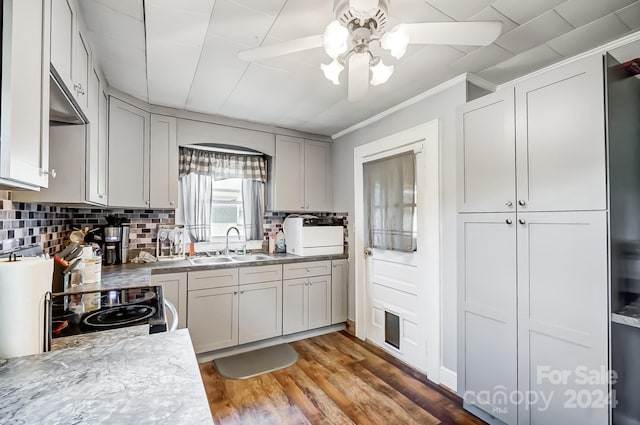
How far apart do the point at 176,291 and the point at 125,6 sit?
2.04m

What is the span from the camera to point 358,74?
4.62 ft

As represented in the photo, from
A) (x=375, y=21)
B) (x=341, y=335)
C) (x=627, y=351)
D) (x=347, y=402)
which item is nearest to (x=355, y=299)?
(x=341, y=335)

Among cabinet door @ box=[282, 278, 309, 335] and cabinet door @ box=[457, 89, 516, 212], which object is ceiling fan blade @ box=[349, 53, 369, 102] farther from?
cabinet door @ box=[282, 278, 309, 335]

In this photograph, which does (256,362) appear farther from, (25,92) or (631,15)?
(631,15)

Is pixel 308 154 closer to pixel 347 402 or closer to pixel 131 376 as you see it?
pixel 347 402

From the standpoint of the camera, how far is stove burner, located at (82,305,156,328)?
1.22m

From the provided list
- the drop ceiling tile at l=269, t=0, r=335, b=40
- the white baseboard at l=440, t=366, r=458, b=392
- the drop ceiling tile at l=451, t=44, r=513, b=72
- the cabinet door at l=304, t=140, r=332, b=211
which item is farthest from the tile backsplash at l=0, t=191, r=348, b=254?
the drop ceiling tile at l=451, t=44, r=513, b=72

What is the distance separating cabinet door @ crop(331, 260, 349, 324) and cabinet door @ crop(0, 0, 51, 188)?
109 inches

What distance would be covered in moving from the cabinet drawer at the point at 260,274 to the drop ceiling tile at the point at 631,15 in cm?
293

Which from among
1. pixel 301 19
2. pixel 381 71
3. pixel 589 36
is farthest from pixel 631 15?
pixel 301 19

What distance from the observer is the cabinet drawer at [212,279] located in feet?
8.71

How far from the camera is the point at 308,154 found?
3627 mm

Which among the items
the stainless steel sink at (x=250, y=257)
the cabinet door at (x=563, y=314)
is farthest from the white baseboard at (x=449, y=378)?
the stainless steel sink at (x=250, y=257)

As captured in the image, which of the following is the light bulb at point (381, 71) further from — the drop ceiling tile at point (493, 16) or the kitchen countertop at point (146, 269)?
the kitchen countertop at point (146, 269)
